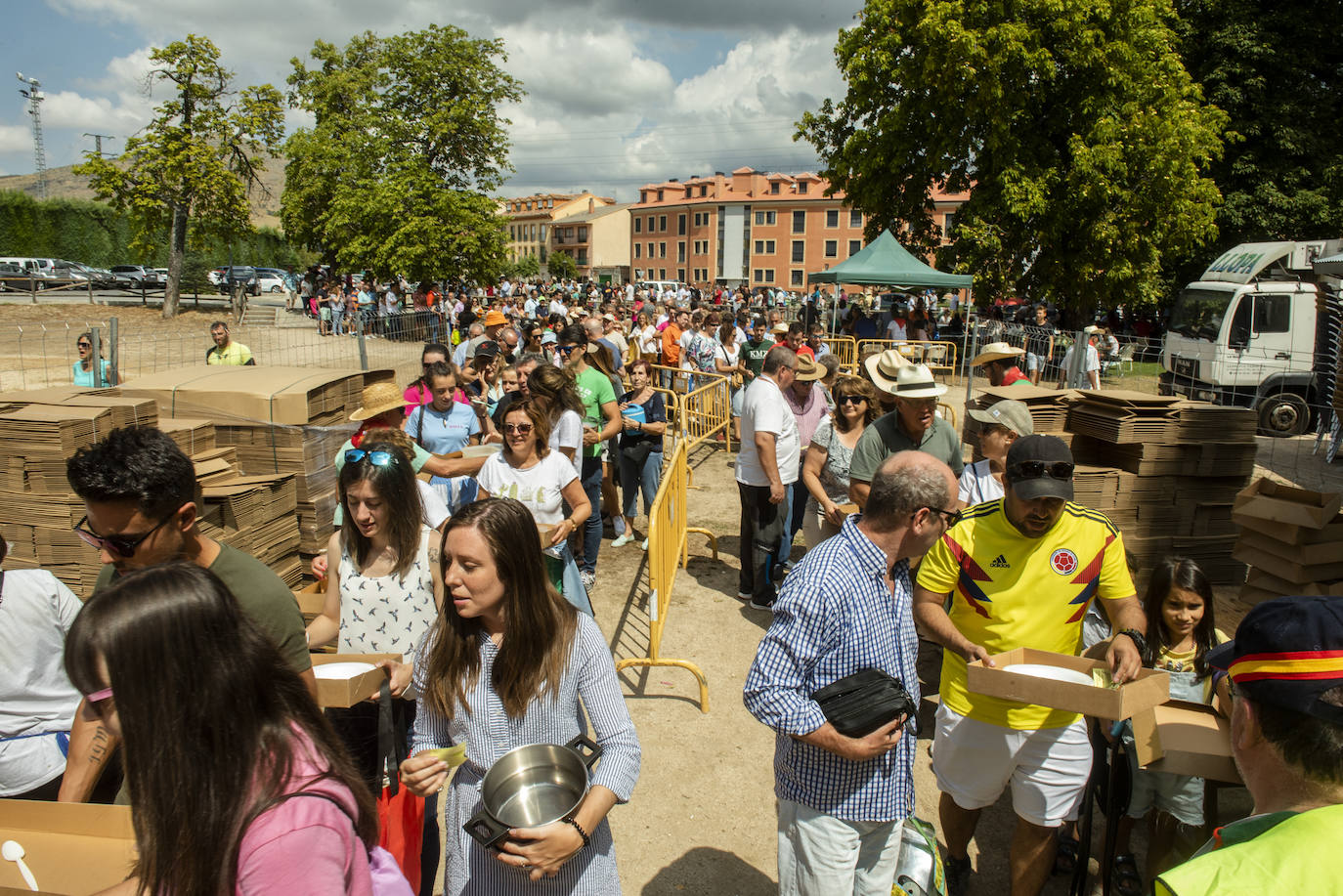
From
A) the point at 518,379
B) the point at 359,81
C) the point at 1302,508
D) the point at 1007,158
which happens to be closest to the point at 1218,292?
the point at 1007,158

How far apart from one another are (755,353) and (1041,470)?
7.80m

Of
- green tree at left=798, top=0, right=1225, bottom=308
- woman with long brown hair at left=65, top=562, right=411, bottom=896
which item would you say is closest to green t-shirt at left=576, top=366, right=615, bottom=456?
woman with long brown hair at left=65, top=562, right=411, bottom=896

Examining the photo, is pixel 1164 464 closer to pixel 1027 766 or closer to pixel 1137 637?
pixel 1137 637

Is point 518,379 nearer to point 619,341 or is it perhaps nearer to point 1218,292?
point 619,341

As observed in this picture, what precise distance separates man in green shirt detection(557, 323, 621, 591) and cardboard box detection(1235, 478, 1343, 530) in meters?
4.53

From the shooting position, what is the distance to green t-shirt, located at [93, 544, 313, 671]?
2492 mm

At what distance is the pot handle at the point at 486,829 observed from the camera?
1957 millimetres

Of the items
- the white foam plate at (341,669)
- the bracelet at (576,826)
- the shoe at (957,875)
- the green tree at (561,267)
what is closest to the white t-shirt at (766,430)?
the shoe at (957,875)

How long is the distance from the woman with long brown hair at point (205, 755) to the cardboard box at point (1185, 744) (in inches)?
96.6

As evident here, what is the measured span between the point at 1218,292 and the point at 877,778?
659 inches

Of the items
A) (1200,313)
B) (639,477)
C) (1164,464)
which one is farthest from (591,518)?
(1200,313)

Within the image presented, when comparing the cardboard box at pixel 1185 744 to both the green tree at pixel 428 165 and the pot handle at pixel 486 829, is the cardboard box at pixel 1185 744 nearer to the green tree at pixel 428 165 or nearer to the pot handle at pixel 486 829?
the pot handle at pixel 486 829

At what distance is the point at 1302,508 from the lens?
4609mm

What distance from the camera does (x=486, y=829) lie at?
1.98 metres
